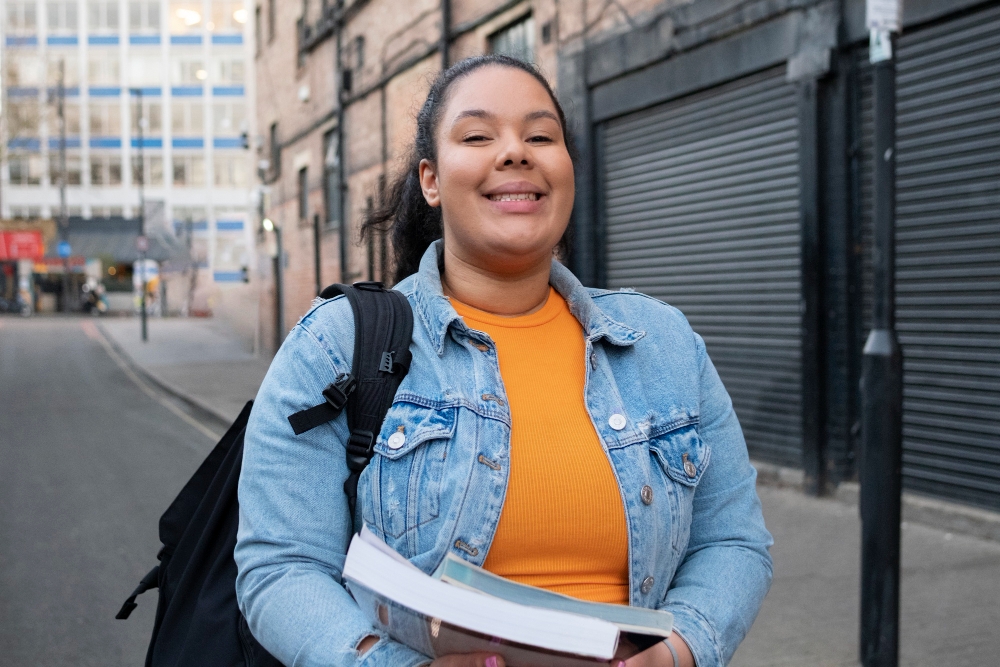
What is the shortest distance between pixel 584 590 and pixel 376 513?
1.34 ft

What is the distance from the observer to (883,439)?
3.95 meters

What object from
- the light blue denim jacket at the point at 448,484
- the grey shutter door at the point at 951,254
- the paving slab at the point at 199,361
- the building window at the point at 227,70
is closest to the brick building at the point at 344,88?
the paving slab at the point at 199,361

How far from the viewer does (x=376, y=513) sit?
5.57 ft

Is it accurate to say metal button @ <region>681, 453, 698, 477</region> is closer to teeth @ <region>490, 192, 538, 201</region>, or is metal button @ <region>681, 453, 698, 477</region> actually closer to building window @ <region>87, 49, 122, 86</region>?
teeth @ <region>490, 192, 538, 201</region>

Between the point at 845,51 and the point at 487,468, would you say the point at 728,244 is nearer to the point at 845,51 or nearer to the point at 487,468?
the point at 845,51

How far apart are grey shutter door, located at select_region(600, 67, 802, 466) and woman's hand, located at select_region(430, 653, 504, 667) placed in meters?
6.76

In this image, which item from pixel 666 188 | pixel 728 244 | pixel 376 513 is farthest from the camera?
pixel 666 188

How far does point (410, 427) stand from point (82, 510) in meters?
6.93

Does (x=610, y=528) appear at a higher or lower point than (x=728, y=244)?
lower

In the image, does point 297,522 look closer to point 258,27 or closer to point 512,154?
point 512,154

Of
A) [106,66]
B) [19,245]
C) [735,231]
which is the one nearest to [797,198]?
[735,231]

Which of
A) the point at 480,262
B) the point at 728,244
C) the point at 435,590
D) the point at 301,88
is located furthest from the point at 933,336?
the point at 301,88

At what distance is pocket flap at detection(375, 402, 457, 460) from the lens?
169cm

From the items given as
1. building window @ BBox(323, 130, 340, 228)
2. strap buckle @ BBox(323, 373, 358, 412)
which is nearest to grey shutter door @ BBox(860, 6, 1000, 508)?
strap buckle @ BBox(323, 373, 358, 412)
